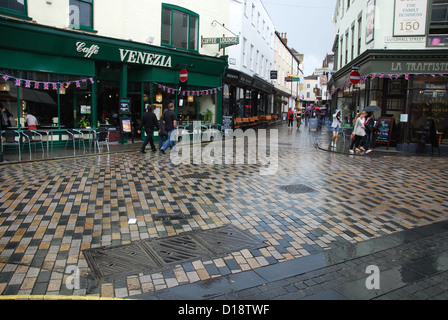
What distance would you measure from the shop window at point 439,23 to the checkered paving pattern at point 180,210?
7.30 meters

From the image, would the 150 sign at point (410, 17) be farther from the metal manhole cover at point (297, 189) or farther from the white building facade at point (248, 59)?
the metal manhole cover at point (297, 189)

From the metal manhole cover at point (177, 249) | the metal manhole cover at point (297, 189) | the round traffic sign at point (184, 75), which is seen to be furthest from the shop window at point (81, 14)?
the metal manhole cover at point (177, 249)

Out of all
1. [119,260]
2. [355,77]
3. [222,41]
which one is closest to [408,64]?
[355,77]

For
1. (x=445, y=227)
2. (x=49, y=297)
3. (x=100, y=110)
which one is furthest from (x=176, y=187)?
(x=100, y=110)

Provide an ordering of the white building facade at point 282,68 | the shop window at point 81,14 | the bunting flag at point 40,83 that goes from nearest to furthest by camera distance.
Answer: the bunting flag at point 40,83 < the shop window at point 81,14 < the white building facade at point 282,68

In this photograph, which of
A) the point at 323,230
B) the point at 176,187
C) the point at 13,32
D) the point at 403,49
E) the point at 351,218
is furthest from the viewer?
the point at 403,49

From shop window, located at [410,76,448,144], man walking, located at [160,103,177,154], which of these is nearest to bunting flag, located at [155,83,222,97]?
man walking, located at [160,103,177,154]

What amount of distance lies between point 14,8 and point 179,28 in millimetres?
8020

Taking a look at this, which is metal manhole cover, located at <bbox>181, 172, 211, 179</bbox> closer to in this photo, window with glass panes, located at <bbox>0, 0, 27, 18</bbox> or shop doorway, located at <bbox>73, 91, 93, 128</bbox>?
shop doorway, located at <bbox>73, 91, 93, 128</bbox>

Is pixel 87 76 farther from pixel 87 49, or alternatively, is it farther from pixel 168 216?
pixel 168 216

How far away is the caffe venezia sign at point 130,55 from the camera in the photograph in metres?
14.7

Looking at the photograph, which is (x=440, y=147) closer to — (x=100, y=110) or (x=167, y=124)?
(x=167, y=124)
